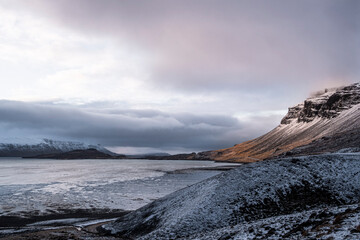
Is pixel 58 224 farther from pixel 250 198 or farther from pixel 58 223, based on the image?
pixel 250 198

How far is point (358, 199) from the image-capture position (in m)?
24.9

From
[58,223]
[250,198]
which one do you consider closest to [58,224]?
[58,223]

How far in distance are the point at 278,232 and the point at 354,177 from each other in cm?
1991

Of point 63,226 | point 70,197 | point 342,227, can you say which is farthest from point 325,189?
point 70,197

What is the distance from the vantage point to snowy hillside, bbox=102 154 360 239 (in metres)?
22.0

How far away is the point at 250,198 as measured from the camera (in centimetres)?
2470

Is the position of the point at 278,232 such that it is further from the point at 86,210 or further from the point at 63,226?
the point at 86,210

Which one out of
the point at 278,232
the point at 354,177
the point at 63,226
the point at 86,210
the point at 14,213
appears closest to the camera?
the point at 278,232

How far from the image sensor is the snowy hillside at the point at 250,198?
22.0 m

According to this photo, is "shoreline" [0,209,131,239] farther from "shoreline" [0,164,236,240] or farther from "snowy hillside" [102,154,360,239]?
"snowy hillside" [102,154,360,239]

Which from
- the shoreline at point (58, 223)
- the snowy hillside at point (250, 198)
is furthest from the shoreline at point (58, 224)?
the snowy hillside at point (250, 198)

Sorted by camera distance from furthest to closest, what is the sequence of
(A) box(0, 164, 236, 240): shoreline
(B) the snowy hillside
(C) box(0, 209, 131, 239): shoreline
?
(A) box(0, 164, 236, 240): shoreline, (C) box(0, 209, 131, 239): shoreline, (B) the snowy hillside

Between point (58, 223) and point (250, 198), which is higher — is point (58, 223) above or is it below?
below

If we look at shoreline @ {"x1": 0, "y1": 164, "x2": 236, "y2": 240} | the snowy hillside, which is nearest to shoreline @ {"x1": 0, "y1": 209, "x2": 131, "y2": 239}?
shoreline @ {"x1": 0, "y1": 164, "x2": 236, "y2": 240}
